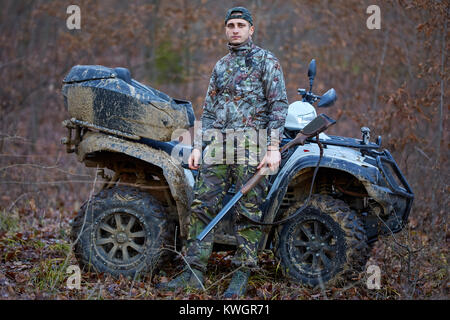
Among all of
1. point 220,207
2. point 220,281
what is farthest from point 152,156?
point 220,281

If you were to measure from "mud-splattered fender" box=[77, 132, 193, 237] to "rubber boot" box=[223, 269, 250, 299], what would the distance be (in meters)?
0.69

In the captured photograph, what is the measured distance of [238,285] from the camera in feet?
14.7

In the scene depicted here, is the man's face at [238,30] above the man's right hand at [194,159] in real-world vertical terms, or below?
above

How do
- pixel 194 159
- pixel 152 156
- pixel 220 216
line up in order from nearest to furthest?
pixel 220 216 → pixel 194 159 → pixel 152 156

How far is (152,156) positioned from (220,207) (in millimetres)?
767

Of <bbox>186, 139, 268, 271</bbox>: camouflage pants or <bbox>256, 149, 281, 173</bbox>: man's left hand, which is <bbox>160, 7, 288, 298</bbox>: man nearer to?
<bbox>186, 139, 268, 271</bbox>: camouflage pants

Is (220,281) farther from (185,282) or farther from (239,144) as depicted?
(239,144)

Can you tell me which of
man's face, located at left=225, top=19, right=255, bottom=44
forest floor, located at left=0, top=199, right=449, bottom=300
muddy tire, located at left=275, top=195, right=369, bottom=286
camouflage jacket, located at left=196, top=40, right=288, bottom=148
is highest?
man's face, located at left=225, top=19, right=255, bottom=44

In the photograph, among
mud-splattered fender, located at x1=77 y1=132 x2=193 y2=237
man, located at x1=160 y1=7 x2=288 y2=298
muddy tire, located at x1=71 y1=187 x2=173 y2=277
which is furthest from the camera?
muddy tire, located at x1=71 y1=187 x2=173 y2=277

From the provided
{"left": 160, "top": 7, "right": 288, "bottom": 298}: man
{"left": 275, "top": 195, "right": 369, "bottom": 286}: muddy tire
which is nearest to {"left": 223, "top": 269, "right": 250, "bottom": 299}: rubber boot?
{"left": 160, "top": 7, "right": 288, "bottom": 298}: man

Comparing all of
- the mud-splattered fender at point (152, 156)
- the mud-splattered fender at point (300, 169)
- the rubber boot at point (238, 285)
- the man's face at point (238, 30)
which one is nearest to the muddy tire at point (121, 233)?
the mud-splattered fender at point (152, 156)

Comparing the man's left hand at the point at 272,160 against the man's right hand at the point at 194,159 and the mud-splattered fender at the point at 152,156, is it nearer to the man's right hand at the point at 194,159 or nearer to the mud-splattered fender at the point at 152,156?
the man's right hand at the point at 194,159

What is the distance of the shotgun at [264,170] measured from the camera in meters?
4.34

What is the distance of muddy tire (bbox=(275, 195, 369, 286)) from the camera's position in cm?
459
